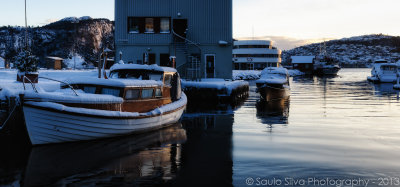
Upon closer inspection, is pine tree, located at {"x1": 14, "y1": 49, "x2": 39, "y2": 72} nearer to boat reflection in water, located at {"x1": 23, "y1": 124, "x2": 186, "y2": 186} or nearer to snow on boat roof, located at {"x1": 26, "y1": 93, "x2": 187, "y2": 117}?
snow on boat roof, located at {"x1": 26, "y1": 93, "x2": 187, "y2": 117}

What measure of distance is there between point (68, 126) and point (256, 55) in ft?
437

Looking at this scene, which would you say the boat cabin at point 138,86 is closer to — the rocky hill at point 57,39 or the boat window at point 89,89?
the boat window at point 89,89

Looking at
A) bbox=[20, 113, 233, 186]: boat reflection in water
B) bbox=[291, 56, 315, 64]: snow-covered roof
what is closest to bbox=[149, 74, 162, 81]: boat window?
bbox=[20, 113, 233, 186]: boat reflection in water

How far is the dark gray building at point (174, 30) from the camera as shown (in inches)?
1340

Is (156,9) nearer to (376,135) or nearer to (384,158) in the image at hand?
(376,135)

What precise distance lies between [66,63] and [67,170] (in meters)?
120

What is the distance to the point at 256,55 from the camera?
5595 inches

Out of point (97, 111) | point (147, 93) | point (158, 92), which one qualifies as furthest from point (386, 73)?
point (97, 111)

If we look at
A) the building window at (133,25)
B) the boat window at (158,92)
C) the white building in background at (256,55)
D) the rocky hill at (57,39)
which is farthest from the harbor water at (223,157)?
the rocky hill at (57,39)

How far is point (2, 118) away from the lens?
13867 mm

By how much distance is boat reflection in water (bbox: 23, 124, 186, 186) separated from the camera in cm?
917

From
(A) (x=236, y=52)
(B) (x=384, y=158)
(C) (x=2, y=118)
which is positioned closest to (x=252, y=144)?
(B) (x=384, y=158)

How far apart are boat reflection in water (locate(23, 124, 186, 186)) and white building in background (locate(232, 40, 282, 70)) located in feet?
421

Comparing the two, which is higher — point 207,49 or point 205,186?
point 207,49
